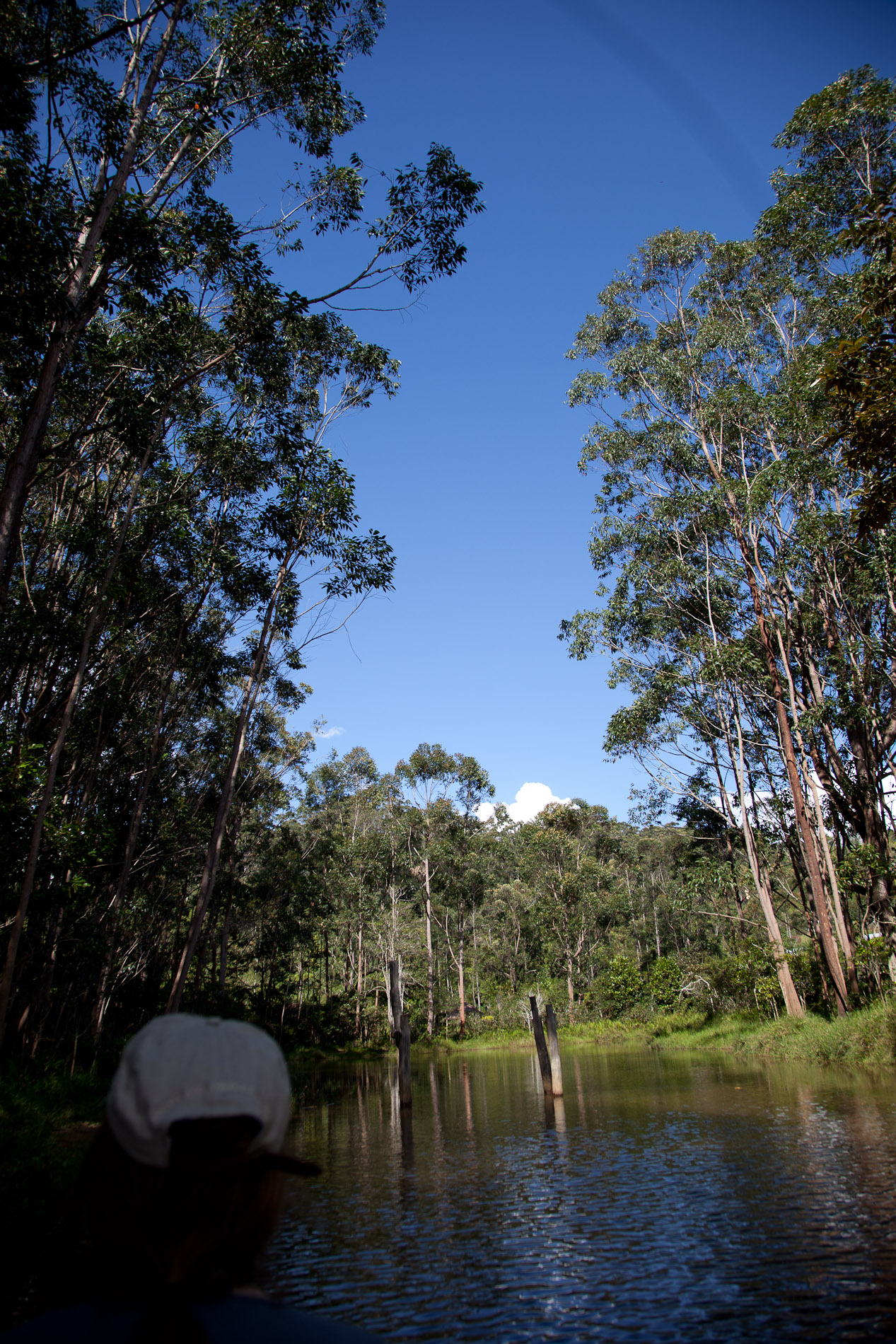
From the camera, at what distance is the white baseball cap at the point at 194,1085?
1.26 m

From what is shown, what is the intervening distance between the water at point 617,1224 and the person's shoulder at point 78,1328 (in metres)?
5.07

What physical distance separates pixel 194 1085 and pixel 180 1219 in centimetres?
20

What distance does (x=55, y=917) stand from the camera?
1688 cm

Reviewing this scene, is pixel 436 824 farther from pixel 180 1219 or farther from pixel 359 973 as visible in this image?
pixel 180 1219

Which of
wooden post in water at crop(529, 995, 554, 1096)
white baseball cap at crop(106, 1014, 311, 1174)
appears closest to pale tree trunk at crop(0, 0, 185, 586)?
white baseball cap at crop(106, 1014, 311, 1174)

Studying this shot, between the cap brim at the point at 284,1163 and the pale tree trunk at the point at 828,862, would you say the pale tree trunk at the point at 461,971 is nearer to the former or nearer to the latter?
the pale tree trunk at the point at 828,862

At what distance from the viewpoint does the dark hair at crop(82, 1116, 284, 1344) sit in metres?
1.19

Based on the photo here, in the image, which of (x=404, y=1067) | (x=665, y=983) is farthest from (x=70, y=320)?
(x=665, y=983)

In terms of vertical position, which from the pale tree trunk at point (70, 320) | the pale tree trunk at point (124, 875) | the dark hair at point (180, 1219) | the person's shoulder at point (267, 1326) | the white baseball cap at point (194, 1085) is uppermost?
the pale tree trunk at point (70, 320)

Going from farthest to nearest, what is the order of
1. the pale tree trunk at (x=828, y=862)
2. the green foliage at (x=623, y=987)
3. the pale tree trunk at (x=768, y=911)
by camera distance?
the green foliage at (x=623, y=987)
the pale tree trunk at (x=768, y=911)
the pale tree trunk at (x=828, y=862)

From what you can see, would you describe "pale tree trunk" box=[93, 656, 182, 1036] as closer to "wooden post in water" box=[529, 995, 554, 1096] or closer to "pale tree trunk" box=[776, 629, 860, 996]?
"wooden post in water" box=[529, 995, 554, 1096]

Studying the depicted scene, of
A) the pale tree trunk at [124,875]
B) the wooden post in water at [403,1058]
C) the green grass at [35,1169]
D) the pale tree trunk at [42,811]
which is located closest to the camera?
the green grass at [35,1169]

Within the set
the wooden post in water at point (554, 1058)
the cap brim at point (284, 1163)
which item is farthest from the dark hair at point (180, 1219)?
the wooden post in water at point (554, 1058)

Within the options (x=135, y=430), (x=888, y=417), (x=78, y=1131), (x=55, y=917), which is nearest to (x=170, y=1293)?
(x=888, y=417)
